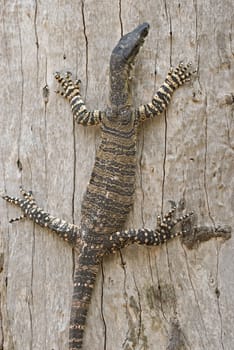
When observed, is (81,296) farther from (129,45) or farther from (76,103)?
(129,45)

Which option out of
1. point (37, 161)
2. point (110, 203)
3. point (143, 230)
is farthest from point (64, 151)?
point (143, 230)

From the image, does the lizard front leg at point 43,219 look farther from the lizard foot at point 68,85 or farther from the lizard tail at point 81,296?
the lizard foot at point 68,85

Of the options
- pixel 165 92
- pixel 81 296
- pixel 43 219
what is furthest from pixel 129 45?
pixel 81 296

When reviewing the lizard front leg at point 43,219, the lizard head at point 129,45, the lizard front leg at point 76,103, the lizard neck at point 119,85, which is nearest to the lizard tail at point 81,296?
the lizard front leg at point 43,219

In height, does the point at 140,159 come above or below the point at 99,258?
above

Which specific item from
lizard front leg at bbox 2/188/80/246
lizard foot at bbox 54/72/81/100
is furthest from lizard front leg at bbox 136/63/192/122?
lizard front leg at bbox 2/188/80/246

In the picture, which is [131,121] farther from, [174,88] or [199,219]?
[199,219]

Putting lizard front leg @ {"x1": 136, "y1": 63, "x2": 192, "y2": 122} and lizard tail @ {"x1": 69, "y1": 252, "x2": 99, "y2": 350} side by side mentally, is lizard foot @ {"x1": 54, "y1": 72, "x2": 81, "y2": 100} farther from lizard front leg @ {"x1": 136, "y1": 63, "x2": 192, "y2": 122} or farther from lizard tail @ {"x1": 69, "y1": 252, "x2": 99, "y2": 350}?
lizard tail @ {"x1": 69, "y1": 252, "x2": 99, "y2": 350}
